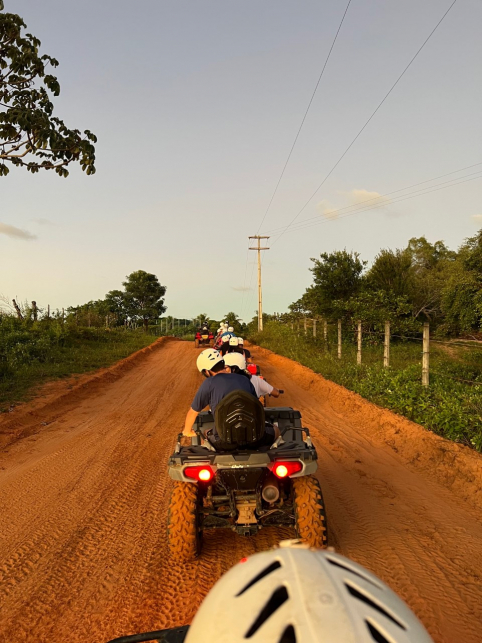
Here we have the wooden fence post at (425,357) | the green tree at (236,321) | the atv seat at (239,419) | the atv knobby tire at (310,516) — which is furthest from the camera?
the green tree at (236,321)

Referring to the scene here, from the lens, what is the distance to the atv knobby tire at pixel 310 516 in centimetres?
359

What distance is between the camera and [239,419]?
11.4 feet

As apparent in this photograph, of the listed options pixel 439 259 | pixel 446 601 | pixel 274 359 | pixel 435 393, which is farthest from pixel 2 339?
pixel 439 259

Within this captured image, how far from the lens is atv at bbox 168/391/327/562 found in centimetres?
352

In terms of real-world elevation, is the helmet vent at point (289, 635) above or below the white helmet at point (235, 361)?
below

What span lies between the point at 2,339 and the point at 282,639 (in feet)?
55.5

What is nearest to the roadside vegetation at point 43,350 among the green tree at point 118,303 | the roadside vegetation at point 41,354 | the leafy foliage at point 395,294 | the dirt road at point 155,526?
the roadside vegetation at point 41,354

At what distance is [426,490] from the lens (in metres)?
5.41

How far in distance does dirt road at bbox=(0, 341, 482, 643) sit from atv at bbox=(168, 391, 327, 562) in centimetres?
38

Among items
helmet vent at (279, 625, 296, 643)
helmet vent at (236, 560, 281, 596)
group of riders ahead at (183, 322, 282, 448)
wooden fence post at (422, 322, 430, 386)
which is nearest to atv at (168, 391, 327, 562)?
group of riders ahead at (183, 322, 282, 448)

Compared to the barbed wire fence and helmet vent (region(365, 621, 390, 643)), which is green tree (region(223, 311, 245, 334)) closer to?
the barbed wire fence

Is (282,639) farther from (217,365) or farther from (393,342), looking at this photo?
(393,342)

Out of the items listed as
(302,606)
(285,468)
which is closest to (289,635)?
(302,606)

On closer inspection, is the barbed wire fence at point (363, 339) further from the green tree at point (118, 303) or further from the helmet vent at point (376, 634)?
the green tree at point (118, 303)
